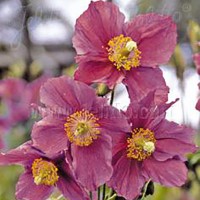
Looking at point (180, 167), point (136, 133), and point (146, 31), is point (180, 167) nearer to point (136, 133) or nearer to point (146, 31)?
point (136, 133)

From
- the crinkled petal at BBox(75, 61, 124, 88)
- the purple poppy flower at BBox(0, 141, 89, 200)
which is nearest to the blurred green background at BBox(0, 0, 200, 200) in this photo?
the crinkled petal at BBox(75, 61, 124, 88)

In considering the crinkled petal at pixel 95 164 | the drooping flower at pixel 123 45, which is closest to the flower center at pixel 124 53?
the drooping flower at pixel 123 45

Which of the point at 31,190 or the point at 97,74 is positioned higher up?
the point at 97,74

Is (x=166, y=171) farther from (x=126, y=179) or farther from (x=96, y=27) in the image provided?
(x=96, y=27)

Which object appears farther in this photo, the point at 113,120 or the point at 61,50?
the point at 61,50

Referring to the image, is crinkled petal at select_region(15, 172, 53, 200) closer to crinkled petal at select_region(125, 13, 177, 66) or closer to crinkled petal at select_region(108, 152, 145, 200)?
crinkled petal at select_region(108, 152, 145, 200)

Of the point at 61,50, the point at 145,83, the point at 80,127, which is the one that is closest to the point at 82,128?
the point at 80,127
